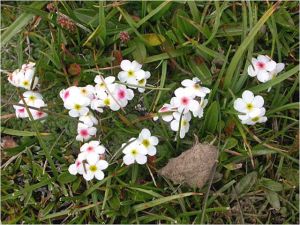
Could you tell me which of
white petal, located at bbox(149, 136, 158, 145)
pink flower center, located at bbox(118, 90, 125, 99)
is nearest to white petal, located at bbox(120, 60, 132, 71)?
pink flower center, located at bbox(118, 90, 125, 99)

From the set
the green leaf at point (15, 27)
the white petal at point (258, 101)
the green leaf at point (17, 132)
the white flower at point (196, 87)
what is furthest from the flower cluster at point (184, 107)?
the green leaf at point (15, 27)

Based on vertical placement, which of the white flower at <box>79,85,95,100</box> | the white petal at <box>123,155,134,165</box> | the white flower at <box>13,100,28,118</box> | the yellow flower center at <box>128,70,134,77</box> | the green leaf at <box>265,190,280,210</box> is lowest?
the green leaf at <box>265,190,280,210</box>

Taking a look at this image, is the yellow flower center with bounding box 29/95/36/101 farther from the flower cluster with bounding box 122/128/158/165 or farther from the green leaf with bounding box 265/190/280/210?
the green leaf with bounding box 265/190/280/210

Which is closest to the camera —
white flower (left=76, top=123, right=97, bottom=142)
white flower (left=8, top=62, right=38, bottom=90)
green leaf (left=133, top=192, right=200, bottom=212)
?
green leaf (left=133, top=192, right=200, bottom=212)

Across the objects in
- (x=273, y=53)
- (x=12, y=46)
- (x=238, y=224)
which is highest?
(x=12, y=46)

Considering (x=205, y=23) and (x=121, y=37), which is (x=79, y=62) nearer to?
(x=121, y=37)

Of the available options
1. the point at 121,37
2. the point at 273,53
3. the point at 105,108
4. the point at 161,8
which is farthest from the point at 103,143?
the point at 273,53

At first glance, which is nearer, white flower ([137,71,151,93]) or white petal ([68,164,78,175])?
white petal ([68,164,78,175])
